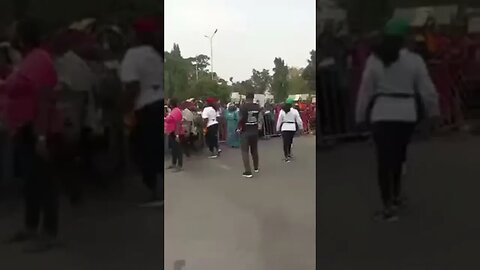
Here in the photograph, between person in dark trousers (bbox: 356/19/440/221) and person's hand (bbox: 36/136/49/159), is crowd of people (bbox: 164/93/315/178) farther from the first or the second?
person's hand (bbox: 36/136/49/159)

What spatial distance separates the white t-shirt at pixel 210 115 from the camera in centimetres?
221

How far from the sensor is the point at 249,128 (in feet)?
7.34

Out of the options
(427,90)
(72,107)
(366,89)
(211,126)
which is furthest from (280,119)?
(72,107)

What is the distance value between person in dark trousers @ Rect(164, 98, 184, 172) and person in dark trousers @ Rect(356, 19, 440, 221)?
71 centimetres

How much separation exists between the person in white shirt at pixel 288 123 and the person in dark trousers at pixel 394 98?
26 centimetres

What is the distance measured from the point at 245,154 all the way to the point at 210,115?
0.21 metres

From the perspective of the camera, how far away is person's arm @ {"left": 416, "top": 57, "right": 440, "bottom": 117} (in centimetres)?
227

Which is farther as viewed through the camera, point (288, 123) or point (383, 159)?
Answer: point (383, 159)

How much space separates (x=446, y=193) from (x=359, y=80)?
563mm

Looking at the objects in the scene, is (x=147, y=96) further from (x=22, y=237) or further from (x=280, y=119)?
(x=22, y=237)

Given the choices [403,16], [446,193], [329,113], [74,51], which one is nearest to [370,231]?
[446,193]

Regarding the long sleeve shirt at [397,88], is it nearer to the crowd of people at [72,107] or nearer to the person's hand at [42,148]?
the crowd of people at [72,107]

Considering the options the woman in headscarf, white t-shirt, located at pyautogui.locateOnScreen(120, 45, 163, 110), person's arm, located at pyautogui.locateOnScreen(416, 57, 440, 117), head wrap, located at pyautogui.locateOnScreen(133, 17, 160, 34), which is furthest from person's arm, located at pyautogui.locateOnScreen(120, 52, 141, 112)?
person's arm, located at pyautogui.locateOnScreen(416, 57, 440, 117)

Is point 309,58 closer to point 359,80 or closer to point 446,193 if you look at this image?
point 359,80
